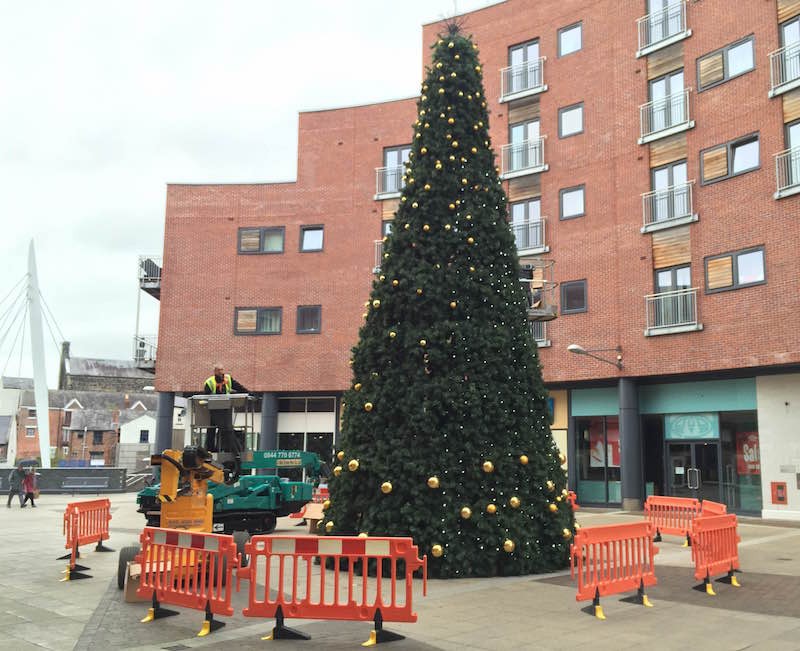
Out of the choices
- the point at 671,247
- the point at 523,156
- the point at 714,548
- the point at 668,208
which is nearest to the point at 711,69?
the point at 668,208

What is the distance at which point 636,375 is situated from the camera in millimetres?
25297

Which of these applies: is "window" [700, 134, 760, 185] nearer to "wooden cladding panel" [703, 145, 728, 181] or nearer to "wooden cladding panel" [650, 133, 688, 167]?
"wooden cladding panel" [703, 145, 728, 181]

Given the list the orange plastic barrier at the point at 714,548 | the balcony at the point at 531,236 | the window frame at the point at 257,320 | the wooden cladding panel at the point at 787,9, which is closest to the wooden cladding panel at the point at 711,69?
the wooden cladding panel at the point at 787,9

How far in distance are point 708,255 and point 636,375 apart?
4.55 metres

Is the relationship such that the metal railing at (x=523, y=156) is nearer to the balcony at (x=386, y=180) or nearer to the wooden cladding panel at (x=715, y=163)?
the balcony at (x=386, y=180)

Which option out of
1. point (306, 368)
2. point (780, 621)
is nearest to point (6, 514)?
point (306, 368)

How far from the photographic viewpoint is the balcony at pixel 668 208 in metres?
24.4

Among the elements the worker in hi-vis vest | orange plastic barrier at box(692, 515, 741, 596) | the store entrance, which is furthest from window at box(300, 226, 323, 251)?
orange plastic barrier at box(692, 515, 741, 596)

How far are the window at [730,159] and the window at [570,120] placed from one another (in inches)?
209

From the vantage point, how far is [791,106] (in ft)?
71.9

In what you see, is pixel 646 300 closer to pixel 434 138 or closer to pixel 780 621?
pixel 434 138

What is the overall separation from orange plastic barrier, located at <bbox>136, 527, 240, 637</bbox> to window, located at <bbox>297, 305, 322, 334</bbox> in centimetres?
2450

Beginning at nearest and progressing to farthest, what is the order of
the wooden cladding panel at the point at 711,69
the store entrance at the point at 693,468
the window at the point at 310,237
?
the wooden cladding panel at the point at 711,69, the store entrance at the point at 693,468, the window at the point at 310,237

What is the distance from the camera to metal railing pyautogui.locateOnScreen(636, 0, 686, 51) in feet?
83.4
